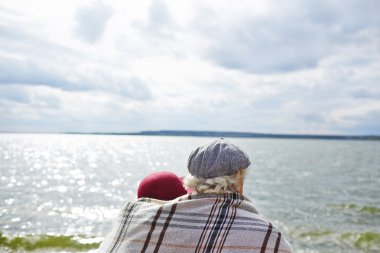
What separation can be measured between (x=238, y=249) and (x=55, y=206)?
16.9 meters

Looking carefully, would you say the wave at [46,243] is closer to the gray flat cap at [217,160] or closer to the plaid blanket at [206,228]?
the plaid blanket at [206,228]

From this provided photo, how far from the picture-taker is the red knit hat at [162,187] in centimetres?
318

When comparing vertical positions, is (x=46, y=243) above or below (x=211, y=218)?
below

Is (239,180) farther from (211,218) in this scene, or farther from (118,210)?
(118,210)

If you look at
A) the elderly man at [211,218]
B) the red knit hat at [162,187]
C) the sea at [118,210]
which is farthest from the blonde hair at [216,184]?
the sea at [118,210]

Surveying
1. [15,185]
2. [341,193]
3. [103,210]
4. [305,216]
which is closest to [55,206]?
[103,210]

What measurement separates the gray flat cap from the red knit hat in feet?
1.30

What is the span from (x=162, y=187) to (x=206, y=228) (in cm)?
→ 59

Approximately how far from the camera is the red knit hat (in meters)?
3.18

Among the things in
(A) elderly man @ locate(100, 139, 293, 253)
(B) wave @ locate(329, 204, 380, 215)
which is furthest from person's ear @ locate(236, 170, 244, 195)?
(B) wave @ locate(329, 204, 380, 215)

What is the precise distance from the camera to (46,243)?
1071 cm

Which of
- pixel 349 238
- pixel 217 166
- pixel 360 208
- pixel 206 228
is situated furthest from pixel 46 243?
pixel 360 208

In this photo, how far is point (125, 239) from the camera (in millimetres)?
2924

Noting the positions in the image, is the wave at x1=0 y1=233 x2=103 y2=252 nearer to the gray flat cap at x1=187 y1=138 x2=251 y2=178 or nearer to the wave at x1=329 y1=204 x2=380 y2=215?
the gray flat cap at x1=187 y1=138 x2=251 y2=178
